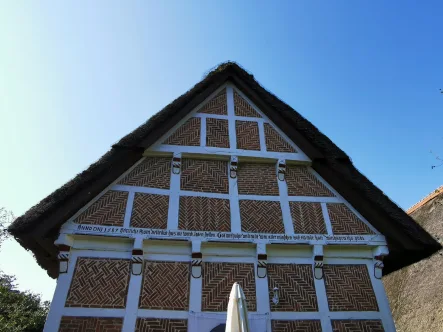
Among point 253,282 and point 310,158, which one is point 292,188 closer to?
Result: point 310,158

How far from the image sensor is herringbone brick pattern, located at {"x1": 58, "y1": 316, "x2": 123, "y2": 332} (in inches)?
235

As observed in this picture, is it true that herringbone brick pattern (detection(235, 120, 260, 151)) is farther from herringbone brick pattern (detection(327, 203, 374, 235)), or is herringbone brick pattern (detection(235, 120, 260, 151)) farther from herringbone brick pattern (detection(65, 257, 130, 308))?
herringbone brick pattern (detection(65, 257, 130, 308))

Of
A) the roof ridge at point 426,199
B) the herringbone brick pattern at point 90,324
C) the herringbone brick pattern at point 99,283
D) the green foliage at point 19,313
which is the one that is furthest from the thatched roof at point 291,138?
the green foliage at point 19,313

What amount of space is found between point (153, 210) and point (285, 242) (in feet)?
8.89

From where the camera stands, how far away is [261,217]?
7461mm

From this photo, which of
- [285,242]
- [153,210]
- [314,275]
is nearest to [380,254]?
[314,275]

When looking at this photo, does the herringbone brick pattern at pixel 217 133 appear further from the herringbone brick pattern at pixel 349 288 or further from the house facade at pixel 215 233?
the herringbone brick pattern at pixel 349 288

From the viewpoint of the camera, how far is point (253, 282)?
6.72m

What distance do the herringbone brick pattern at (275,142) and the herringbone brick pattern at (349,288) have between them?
2853mm

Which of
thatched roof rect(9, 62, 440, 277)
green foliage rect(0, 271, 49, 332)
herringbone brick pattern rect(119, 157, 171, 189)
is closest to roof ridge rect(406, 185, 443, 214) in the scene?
thatched roof rect(9, 62, 440, 277)

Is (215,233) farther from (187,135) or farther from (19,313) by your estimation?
(19,313)

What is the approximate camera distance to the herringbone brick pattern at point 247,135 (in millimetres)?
8453

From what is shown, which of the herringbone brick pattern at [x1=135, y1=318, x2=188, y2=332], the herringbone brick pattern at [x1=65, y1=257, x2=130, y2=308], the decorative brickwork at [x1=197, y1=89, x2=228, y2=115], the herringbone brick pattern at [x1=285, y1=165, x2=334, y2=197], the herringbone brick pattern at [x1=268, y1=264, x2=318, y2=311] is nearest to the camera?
the herringbone brick pattern at [x1=135, y1=318, x2=188, y2=332]

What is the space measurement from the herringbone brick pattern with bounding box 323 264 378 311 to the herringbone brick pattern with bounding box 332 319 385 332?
8.8 inches
